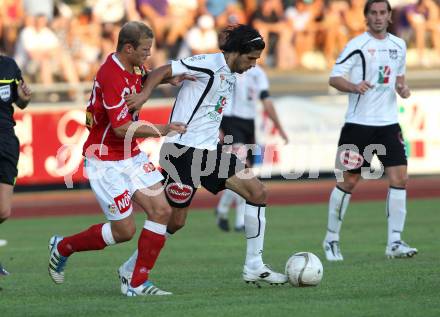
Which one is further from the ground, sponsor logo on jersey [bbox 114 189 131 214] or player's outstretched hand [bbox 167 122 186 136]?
player's outstretched hand [bbox 167 122 186 136]

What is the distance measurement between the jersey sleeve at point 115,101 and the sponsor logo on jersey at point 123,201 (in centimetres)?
59

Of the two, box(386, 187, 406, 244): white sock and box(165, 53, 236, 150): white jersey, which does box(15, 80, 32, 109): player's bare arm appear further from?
box(386, 187, 406, 244): white sock

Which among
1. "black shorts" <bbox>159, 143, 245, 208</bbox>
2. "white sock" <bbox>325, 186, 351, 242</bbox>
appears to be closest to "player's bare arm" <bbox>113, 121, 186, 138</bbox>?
"black shorts" <bbox>159, 143, 245, 208</bbox>

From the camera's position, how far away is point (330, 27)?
23.3 meters

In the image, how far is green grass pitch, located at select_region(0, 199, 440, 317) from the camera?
23.4ft

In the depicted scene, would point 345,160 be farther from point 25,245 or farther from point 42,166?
point 42,166

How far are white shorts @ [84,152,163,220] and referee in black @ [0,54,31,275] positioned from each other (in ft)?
5.47

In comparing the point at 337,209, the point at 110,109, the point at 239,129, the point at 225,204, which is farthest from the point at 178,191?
the point at 225,204

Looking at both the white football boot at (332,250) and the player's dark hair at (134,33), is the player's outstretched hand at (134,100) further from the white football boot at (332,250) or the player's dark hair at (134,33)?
the white football boot at (332,250)

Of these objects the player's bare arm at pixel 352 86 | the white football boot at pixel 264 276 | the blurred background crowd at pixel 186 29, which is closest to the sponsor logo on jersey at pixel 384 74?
the player's bare arm at pixel 352 86

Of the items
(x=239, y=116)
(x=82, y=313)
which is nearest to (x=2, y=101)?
(x=82, y=313)

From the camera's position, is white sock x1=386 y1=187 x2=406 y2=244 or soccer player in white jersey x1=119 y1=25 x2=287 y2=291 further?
white sock x1=386 y1=187 x2=406 y2=244

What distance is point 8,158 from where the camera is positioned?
9594mm

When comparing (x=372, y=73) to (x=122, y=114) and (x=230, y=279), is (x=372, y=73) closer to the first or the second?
(x=230, y=279)
